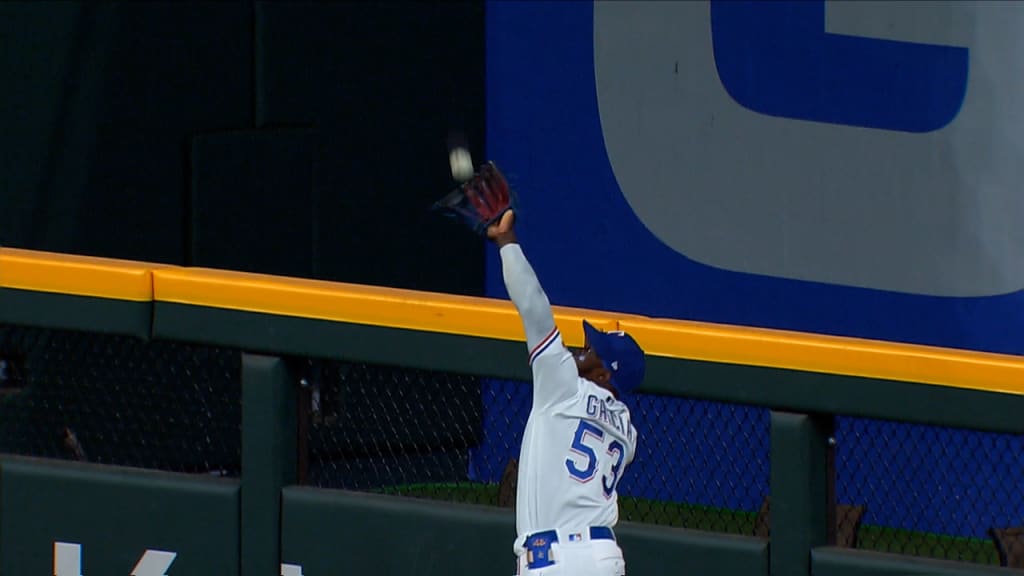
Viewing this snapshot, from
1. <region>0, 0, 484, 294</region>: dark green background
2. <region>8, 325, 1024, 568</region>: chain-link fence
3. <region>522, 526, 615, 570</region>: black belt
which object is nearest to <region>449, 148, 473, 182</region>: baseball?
<region>522, 526, 615, 570</region>: black belt

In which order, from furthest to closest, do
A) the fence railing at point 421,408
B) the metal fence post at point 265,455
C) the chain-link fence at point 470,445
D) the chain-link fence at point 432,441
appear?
the chain-link fence at point 470,445, the chain-link fence at point 432,441, the metal fence post at point 265,455, the fence railing at point 421,408

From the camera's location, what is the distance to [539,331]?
465 cm

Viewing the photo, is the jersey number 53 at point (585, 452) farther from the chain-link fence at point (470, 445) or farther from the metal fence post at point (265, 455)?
the chain-link fence at point (470, 445)

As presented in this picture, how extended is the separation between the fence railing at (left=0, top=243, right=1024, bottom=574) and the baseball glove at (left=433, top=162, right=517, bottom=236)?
0.93m

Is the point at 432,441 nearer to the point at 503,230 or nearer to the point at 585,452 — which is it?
the point at 585,452

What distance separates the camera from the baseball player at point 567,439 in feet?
15.3

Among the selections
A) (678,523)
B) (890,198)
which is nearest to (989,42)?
(890,198)

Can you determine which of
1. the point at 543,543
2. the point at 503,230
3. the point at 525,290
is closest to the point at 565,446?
the point at 543,543

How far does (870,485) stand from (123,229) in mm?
3018

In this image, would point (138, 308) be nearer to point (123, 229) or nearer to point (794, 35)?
point (123, 229)

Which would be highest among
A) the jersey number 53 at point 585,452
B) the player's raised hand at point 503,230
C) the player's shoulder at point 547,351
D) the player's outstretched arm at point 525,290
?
the player's raised hand at point 503,230

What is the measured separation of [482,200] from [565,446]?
0.62 meters

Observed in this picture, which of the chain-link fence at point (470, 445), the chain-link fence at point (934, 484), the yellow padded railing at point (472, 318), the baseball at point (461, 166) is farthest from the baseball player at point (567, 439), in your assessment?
the chain-link fence at point (934, 484)

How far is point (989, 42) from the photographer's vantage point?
779 cm
